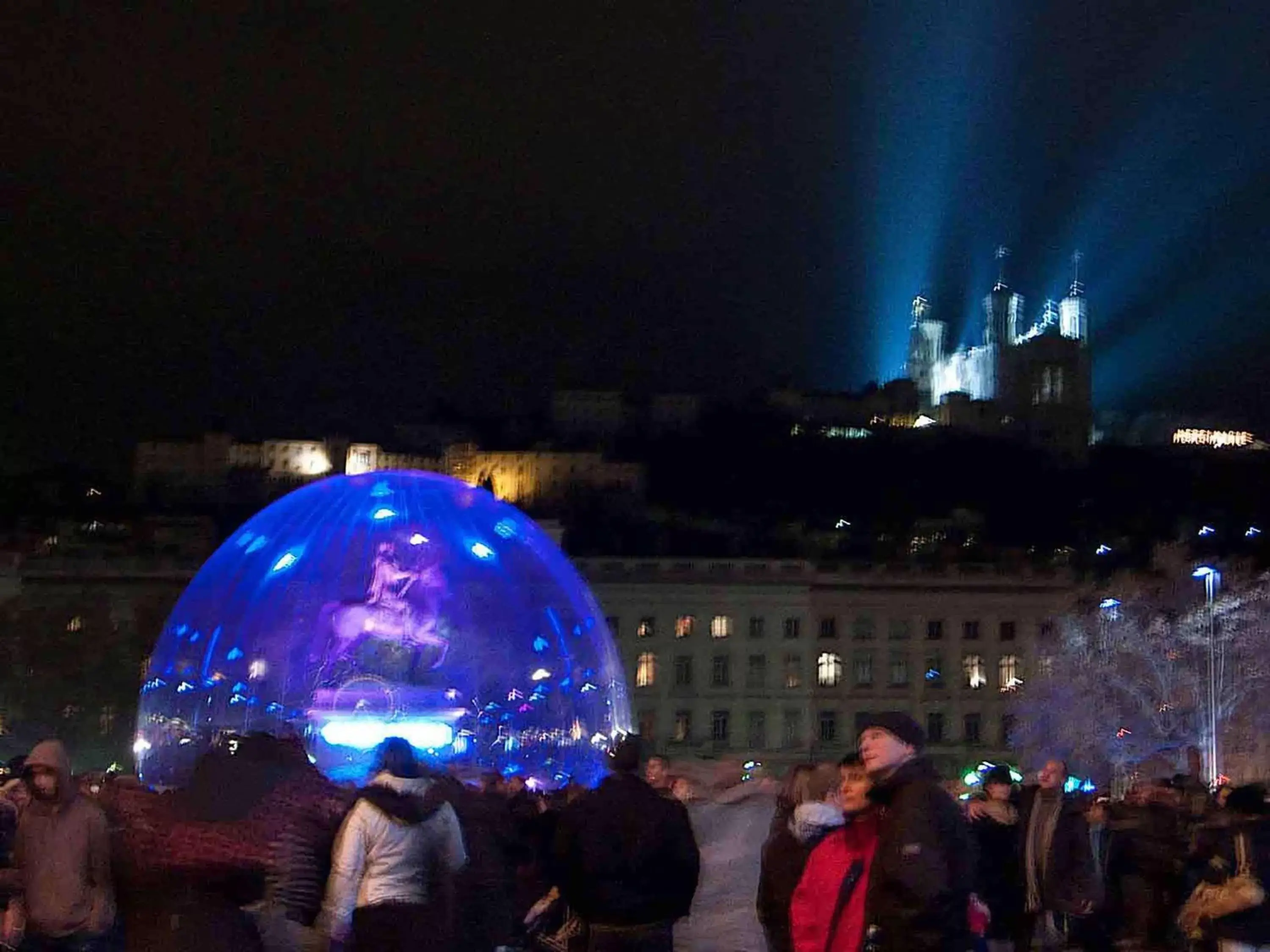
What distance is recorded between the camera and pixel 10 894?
27.2ft

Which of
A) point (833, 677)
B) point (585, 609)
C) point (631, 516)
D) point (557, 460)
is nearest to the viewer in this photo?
point (585, 609)

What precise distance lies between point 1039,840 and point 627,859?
3628 mm

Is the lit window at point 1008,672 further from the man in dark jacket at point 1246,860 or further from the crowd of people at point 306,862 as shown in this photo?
the crowd of people at point 306,862

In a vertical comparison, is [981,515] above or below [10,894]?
above

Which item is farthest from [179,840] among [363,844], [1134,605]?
[1134,605]

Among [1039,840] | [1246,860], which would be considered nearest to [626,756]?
[1246,860]

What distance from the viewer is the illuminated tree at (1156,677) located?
5106cm

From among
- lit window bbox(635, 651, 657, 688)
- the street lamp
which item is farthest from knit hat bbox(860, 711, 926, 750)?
lit window bbox(635, 651, 657, 688)

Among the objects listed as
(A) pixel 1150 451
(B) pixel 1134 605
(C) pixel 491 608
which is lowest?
(C) pixel 491 608

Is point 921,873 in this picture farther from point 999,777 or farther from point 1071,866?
→ point 999,777

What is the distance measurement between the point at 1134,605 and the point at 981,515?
55432 mm

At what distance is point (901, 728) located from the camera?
6320mm

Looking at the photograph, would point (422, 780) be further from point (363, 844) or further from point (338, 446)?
point (338, 446)

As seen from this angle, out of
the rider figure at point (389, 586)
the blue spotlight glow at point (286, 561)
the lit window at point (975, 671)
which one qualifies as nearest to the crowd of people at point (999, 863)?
the rider figure at point (389, 586)
